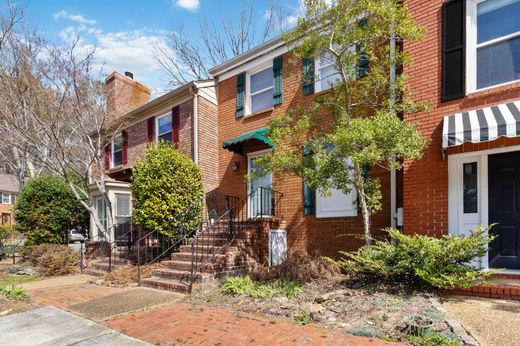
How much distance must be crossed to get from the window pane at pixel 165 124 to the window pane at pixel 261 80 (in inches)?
152

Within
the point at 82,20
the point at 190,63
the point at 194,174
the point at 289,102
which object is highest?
the point at 190,63

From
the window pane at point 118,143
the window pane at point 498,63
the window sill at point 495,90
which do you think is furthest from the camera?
the window pane at point 118,143

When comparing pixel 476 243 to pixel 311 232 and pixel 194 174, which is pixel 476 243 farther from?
pixel 194 174

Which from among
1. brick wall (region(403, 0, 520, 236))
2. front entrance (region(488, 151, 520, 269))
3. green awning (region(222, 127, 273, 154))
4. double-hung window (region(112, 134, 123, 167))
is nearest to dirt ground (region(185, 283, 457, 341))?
brick wall (region(403, 0, 520, 236))

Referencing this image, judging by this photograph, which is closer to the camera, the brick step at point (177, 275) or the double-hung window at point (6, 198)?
the brick step at point (177, 275)

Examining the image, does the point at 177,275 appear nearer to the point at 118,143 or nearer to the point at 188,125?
the point at 188,125

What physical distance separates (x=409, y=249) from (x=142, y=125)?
11977 mm

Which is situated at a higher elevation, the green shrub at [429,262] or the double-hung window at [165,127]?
the double-hung window at [165,127]

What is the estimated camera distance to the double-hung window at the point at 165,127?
13109mm

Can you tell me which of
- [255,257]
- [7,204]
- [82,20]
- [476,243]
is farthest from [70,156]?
[7,204]

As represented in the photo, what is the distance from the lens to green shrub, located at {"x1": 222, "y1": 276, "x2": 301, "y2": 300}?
5918 millimetres

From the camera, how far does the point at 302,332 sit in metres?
4.33

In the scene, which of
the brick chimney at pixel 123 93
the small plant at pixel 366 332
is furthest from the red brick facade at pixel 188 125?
the small plant at pixel 366 332

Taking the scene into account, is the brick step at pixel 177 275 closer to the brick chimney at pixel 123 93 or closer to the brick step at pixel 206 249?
the brick step at pixel 206 249
